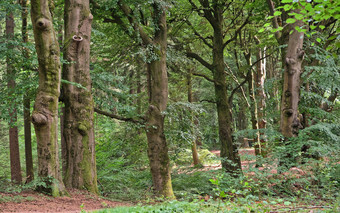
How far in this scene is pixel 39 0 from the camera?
7016mm

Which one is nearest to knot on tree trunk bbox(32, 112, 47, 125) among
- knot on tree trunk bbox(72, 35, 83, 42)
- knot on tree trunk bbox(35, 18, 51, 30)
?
knot on tree trunk bbox(35, 18, 51, 30)

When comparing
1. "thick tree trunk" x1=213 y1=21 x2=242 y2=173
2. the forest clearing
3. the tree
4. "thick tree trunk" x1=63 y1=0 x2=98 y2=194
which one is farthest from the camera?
"thick tree trunk" x1=213 y1=21 x2=242 y2=173

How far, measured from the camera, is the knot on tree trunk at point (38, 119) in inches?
266

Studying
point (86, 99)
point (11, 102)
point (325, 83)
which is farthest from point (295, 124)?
point (11, 102)

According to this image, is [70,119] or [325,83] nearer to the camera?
[70,119]

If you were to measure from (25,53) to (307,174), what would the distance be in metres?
8.97

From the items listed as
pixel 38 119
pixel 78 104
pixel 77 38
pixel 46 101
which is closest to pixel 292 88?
pixel 78 104

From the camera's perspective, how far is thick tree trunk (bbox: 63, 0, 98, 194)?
843 centimetres

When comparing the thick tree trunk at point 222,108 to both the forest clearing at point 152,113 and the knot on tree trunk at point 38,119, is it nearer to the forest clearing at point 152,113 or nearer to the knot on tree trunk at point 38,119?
the forest clearing at point 152,113

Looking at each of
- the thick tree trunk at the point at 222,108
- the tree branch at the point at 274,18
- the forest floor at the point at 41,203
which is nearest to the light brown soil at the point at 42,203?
the forest floor at the point at 41,203

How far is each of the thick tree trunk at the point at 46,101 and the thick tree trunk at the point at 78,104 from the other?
1249mm

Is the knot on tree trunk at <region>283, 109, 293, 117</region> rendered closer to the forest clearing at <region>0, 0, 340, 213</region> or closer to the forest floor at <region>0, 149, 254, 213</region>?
the forest clearing at <region>0, 0, 340, 213</region>

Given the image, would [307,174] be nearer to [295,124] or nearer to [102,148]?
[295,124]

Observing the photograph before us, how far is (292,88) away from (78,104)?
652 cm
